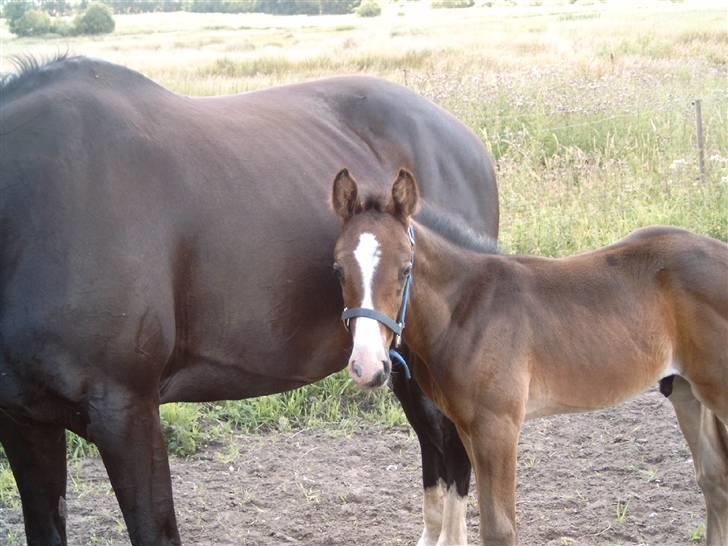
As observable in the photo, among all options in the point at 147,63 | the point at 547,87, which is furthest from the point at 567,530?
the point at 147,63

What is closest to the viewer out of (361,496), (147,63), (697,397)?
(697,397)

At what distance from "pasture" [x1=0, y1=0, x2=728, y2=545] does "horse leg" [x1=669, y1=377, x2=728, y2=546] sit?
1.03ft

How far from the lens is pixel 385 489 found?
4602mm

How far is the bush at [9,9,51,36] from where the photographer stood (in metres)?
12.2

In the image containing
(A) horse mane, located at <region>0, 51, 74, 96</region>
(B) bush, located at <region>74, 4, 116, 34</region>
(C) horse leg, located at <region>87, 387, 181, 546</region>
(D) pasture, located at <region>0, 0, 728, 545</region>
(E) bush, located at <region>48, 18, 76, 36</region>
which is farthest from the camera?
(B) bush, located at <region>74, 4, 116, 34</region>

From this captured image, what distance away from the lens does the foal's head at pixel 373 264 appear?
110 inches

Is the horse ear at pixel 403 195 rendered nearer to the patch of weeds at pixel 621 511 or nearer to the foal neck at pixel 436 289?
the foal neck at pixel 436 289

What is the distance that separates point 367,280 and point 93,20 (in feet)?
60.3

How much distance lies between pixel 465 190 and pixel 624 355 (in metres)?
1.13

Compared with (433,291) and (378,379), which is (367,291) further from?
(433,291)

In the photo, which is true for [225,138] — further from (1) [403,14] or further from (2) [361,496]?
(1) [403,14]

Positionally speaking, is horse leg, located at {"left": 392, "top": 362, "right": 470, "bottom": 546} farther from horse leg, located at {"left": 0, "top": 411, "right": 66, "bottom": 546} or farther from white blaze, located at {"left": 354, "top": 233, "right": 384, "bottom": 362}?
horse leg, located at {"left": 0, "top": 411, "right": 66, "bottom": 546}

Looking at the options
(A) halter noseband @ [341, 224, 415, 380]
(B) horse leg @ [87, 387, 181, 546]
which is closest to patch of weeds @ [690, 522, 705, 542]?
(A) halter noseband @ [341, 224, 415, 380]

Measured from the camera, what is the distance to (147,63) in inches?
697
